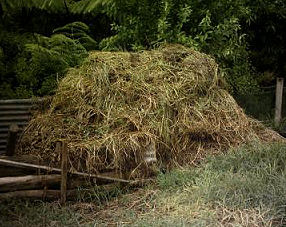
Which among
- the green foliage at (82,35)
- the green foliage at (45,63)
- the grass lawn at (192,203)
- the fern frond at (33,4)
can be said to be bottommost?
the grass lawn at (192,203)

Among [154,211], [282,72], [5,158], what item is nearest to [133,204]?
[154,211]

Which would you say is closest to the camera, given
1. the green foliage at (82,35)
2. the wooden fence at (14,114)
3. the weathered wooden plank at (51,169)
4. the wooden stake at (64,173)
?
the weathered wooden plank at (51,169)

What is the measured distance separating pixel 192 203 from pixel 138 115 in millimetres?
1537

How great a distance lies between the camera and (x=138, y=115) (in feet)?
19.5

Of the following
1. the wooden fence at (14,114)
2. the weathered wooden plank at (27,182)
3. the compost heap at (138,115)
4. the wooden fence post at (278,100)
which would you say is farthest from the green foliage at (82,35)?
the weathered wooden plank at (27,182)

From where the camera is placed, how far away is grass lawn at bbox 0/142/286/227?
4473 mm

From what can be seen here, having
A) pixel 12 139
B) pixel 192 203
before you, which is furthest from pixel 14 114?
pixel 192 203

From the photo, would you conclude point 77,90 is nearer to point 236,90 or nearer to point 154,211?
point 154,211

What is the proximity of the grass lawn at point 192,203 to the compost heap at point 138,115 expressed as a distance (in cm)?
45

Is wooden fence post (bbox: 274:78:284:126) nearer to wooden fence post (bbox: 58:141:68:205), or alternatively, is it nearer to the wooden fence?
the wooden fence

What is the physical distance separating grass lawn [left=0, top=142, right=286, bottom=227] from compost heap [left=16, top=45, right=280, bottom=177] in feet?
1.48

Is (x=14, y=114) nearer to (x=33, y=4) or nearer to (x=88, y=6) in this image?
(x=33, y=4)

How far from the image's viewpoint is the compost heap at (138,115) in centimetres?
555

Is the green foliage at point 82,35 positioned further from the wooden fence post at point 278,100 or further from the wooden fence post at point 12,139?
the wooden fence post at point 278,100
